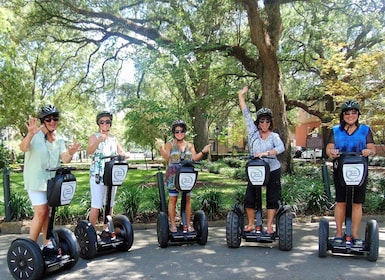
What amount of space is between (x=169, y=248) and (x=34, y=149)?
89.4 inches

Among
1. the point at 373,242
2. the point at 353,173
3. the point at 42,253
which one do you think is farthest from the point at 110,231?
the point at 373,242

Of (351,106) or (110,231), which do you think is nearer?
(351,106)

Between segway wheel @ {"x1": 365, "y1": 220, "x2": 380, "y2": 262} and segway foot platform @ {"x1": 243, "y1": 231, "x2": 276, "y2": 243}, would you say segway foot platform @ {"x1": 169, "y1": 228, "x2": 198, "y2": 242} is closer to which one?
segway foot platform @ {"x1": 243, "y1": 231, "x2": 276, "y2": 243}

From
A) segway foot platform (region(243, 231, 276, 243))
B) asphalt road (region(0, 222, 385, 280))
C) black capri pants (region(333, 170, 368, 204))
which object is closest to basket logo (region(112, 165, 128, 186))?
asphalt road (region(0, 222, 385, 280))

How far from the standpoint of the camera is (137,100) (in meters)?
10.8

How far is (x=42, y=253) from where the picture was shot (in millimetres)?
3922

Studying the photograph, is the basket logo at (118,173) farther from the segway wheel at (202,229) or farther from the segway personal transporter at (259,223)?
the segway personal transporter at (259,223)

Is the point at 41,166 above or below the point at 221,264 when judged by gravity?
above

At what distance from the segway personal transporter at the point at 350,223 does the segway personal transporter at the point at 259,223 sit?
438 millimetres

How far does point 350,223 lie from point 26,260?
146 inches

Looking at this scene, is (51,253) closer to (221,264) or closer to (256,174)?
(221,264)

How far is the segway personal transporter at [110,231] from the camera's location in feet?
15.0

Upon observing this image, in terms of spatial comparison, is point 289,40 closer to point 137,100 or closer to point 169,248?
point 137,100

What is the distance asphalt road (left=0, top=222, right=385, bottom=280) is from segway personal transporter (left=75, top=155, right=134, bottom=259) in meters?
0.13
